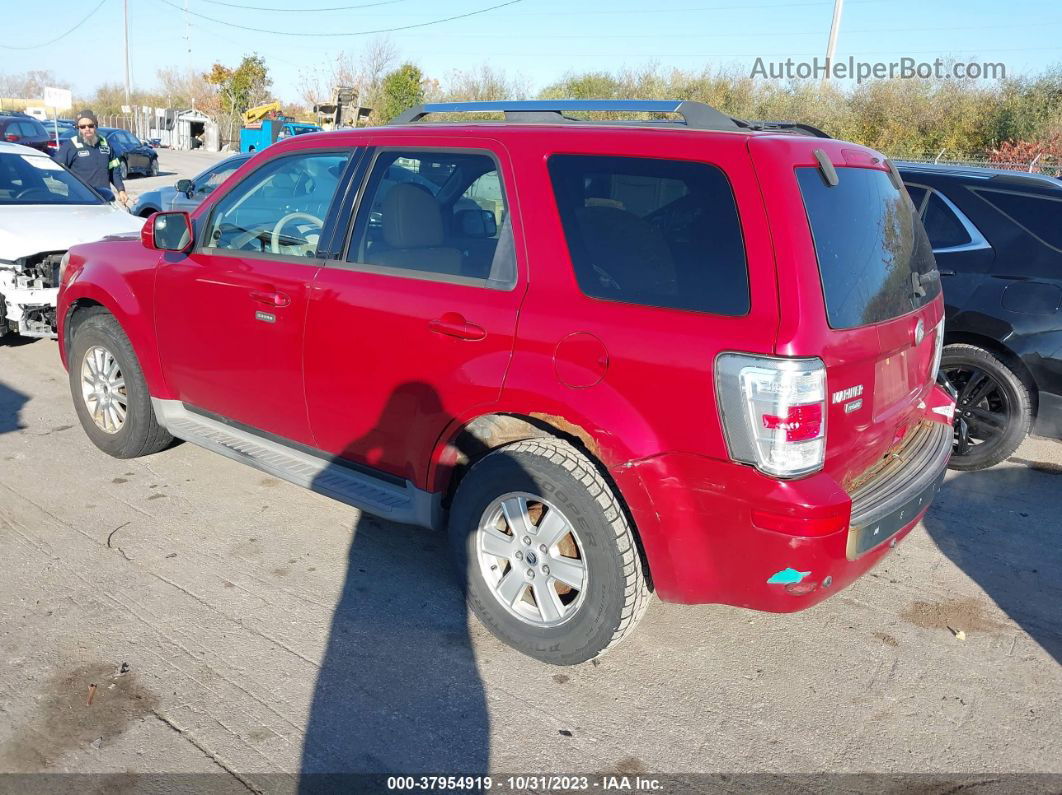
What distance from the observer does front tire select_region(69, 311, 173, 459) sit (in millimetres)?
4852

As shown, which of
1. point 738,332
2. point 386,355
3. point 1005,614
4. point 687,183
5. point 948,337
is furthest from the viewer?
point 948,337


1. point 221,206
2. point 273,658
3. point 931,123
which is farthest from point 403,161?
point 931,123

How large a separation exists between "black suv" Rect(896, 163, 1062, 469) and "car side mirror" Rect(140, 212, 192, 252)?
4544mm

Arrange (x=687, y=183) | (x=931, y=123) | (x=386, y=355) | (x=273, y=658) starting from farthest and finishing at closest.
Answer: (x=931, y=123)
(x=386, y=355)
(x=273, y=658)
(x=687, y=183)

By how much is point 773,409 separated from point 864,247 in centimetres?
82

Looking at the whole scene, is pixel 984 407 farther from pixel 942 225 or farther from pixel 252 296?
pixel 252 296

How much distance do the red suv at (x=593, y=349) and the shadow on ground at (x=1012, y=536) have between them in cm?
92

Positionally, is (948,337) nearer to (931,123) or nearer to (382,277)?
(382,277)

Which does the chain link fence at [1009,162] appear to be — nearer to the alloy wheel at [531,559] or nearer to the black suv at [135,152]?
the alloy wheel at [531,559]

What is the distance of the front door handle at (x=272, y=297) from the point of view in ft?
12.8

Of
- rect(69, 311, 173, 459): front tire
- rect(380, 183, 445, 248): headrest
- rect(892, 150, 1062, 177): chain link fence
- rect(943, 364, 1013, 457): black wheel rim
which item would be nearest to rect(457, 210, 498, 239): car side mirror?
rect(380, 183, 445, 248): headrest

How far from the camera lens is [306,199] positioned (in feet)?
13.3

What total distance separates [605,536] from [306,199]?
2.19 m

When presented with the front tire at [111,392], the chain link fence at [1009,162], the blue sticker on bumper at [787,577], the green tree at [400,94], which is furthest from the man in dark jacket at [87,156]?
the green tree at [400,94]
